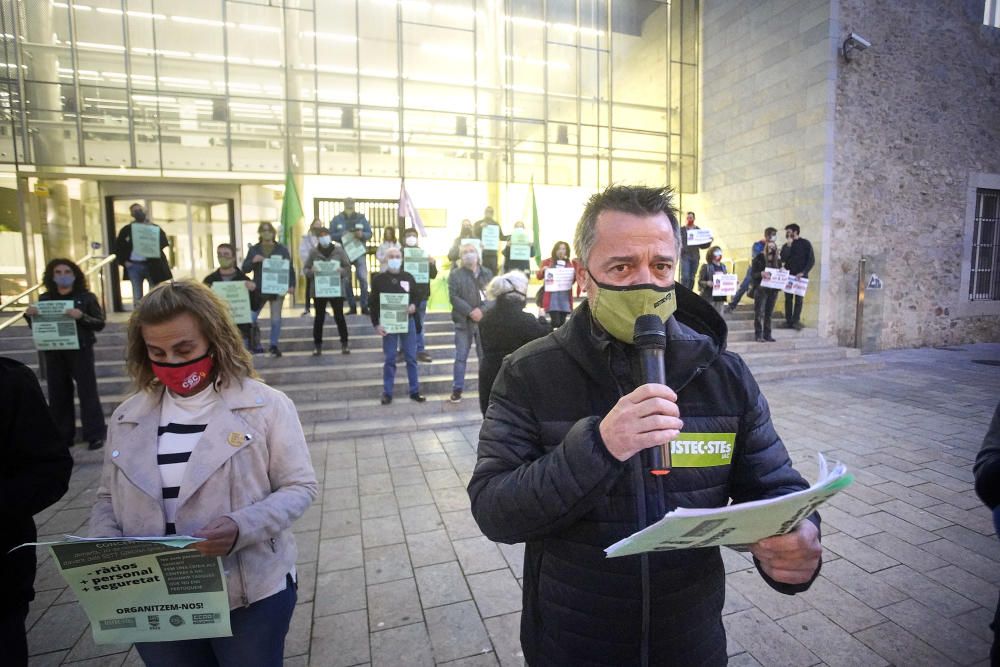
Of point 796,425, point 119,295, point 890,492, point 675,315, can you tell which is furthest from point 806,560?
point 119,295

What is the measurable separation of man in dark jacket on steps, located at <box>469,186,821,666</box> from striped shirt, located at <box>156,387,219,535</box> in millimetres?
1067

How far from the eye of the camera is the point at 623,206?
1516mm

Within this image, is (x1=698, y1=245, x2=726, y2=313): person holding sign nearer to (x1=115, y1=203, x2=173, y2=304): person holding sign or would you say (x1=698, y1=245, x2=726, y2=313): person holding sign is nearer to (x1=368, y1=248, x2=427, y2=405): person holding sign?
(x1=368, y1=248, x2=427, y2=405): person holding sign

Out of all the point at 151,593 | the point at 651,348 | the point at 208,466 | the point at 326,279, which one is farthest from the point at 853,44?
the point at 151,593

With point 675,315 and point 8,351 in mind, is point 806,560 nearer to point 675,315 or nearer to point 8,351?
point 675,315

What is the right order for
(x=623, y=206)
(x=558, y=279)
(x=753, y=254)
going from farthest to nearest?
(x=753, y=254)
(x=558, y=279)
(x=623, y=206)

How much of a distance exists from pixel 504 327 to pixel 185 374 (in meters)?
3.16

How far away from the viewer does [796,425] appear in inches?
265

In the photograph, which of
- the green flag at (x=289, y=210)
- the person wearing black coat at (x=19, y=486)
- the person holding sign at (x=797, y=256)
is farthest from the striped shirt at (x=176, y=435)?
the person holding sign at (x=797, y=256)

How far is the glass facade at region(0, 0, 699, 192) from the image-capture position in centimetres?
1231

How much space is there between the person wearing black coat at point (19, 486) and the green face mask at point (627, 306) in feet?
6.67

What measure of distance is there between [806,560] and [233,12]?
16.8m

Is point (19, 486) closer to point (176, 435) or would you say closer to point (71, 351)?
point (176, 435)

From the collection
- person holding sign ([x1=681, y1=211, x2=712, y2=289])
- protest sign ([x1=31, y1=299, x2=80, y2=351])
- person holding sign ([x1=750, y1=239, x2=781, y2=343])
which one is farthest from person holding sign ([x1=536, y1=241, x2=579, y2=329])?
protest sign ([x1=31, y1=299, x2=80, y2=351])
